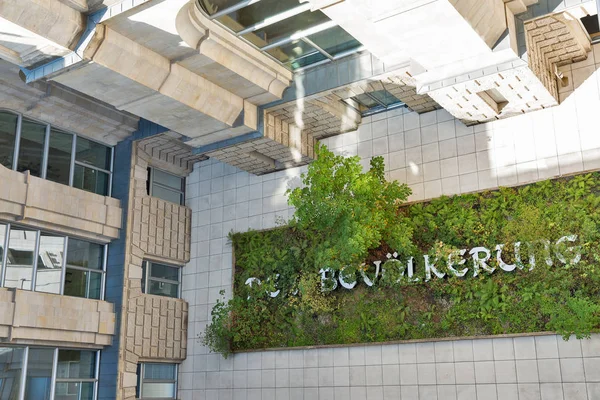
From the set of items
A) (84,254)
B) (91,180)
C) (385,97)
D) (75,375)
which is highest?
(385,97)

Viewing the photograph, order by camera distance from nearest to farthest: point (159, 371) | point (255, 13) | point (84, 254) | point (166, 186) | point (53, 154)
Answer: point (255, 13) → point (53, 154) → point (84, 254) → point (159, 371) → point (166, 186)

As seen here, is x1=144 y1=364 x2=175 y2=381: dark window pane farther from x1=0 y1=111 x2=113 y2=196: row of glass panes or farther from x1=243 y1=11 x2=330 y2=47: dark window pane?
x1=243 y1=11 x2=330 y2=47: dark window pane

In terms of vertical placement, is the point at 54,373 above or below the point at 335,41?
below

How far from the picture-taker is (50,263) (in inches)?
632

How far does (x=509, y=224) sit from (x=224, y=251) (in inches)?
297

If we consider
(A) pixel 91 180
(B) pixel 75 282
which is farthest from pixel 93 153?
(B) pixel 75 282

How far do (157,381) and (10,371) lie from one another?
12.4ft

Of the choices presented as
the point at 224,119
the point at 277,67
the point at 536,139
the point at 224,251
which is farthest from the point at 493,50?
the point at 224,251

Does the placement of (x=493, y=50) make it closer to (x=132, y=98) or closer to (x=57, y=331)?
(x=132, y=98)

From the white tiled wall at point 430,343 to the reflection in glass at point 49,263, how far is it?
11.7 ft

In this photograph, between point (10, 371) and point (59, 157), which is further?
point (59, 157)

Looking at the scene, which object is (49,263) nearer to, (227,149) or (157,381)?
(157,381)

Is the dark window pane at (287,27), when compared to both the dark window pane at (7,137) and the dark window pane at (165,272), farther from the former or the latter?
the dark window pane at (165,272)

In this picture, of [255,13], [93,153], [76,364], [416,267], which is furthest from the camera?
[93,153]
